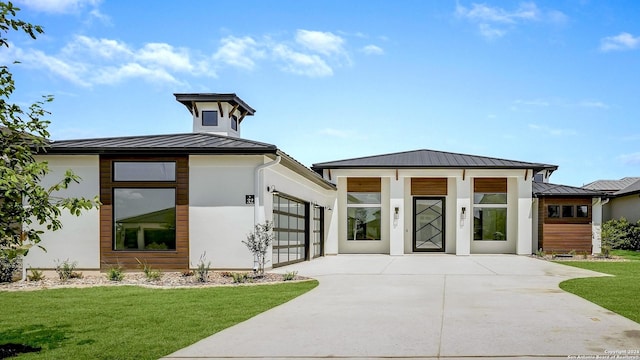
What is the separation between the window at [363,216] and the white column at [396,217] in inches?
40.5

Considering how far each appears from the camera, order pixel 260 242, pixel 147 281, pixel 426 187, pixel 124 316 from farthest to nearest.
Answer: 1. pixel 426 187
2. pixel 260 242
3. pixel 147 281
4. pixel 124 316

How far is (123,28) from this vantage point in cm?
1430

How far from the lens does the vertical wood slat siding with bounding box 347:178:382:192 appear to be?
2552 cm

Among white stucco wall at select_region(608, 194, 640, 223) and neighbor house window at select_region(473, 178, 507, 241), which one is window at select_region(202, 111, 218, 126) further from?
white stucco wall at select_region(608, 194, 640, 223)

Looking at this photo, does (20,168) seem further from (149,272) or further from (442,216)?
(442,216)

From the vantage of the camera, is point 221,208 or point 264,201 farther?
point 264,201

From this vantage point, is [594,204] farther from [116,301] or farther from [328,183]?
[116,301]

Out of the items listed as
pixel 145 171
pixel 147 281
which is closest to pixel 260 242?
pixel 147 281

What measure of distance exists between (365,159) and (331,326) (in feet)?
60.9

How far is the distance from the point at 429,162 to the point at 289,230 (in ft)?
27.9

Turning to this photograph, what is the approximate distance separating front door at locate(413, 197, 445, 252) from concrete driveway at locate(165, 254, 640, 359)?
12.5 meters

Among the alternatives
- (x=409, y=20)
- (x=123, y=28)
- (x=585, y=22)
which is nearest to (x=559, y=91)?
(x=585, y=22)

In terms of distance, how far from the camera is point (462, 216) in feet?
80.9

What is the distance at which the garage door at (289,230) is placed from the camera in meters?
17.4
